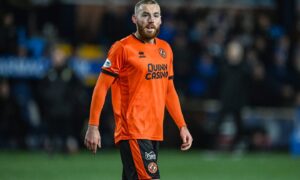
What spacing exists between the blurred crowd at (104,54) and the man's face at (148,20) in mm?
10138

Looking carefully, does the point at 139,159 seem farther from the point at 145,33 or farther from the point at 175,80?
the point at 175,80

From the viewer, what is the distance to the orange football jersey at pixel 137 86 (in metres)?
8.33

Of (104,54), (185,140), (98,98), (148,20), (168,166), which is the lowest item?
(168,166)

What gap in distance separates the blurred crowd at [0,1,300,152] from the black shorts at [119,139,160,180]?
10283 mm

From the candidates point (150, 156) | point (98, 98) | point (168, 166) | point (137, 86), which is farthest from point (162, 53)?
point (168, 166)

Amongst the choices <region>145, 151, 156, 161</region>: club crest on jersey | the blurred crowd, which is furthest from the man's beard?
the blurred crowd

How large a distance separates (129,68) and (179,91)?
43.0 ft

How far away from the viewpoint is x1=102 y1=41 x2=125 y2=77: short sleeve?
828 cm

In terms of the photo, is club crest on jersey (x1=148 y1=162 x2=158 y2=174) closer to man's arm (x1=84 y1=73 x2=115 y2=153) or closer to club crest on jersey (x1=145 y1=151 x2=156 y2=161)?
club crest on jersey (x1=145 y1=151 x2=156 y2=161)

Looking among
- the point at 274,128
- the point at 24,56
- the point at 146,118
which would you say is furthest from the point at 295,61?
the point at 146,118

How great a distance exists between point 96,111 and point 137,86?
0.48 m

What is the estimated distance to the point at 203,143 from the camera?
21438 millimetres

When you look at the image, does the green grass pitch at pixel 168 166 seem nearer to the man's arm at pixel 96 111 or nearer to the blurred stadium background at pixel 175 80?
the blurred stadium background at pixel 175 80

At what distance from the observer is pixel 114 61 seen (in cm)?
830
